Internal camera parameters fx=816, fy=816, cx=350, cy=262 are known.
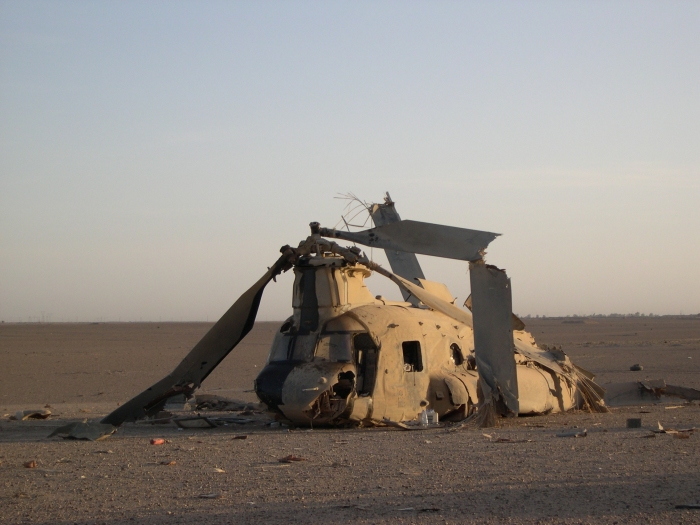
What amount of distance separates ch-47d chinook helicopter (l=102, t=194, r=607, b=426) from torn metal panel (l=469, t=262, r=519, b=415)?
17 millimetres

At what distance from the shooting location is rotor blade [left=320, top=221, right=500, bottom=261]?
45.1 ft

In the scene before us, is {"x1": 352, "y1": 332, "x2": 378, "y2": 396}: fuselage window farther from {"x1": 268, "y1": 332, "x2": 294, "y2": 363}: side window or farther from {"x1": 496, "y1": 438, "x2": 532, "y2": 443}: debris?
{"x1": 496, "y1": 438, "x2": 532, "y2": 443}: debris

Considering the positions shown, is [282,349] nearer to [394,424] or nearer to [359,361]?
[359,361]

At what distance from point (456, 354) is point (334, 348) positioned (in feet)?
9.31

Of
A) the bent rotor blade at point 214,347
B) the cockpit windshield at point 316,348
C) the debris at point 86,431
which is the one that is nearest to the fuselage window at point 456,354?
the cockpit windshield at point 316,348

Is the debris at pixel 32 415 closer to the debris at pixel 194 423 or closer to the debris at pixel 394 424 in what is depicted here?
the debris at pixel 194 423

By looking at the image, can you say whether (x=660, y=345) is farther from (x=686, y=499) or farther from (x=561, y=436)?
(x=686, y=499)

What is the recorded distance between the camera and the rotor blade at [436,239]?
1374 centimetres

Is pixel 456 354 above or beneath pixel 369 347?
beneath

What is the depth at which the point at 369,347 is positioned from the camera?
46.6 feet

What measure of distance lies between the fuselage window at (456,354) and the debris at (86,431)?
20.7ft

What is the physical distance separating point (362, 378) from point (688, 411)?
24.0 ft

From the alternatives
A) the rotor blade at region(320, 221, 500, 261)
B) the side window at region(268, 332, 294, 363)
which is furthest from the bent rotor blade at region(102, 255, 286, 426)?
the rotor blade at region(320, 221, 500, 261)

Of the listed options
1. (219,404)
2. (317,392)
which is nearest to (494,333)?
(317,392)
